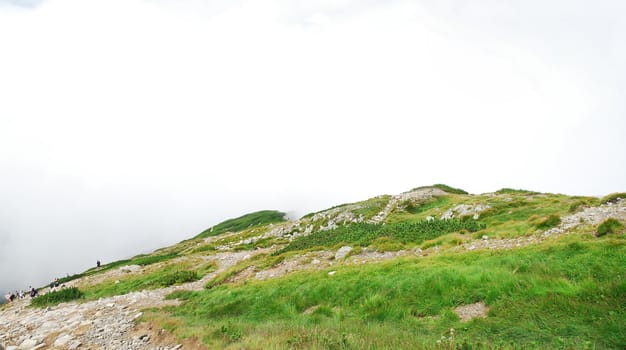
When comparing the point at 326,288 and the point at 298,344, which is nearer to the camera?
the point at 298,344

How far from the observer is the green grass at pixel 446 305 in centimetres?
824

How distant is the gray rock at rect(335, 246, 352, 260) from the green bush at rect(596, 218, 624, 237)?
55.7 ft

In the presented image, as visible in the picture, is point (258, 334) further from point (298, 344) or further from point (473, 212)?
point (473, 212)

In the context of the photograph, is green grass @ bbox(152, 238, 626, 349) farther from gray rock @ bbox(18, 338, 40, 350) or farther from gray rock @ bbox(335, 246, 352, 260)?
gray rock @ bbox(335, 246, 352, 260)

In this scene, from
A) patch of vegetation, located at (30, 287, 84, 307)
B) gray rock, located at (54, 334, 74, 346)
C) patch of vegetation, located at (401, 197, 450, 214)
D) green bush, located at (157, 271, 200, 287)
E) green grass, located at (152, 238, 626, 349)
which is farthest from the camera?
patch of vegetation, located at (401, 197, 450, 214)

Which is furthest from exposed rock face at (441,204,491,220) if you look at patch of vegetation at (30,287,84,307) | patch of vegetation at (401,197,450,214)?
patch of vegetation at (30,287,84,307)

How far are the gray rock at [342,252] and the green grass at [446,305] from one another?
26.3 feet

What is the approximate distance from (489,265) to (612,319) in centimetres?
615

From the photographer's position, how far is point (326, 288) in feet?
54.0

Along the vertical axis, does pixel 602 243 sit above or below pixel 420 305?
above

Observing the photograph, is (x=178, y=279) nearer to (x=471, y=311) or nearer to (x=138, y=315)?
(x=138, y=315)

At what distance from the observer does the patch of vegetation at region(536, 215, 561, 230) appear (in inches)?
818

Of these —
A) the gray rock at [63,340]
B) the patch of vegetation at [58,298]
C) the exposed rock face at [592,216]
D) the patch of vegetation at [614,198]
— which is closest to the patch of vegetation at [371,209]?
the patch of vegetation at [614,198]

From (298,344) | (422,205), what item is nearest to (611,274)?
(298,344)
